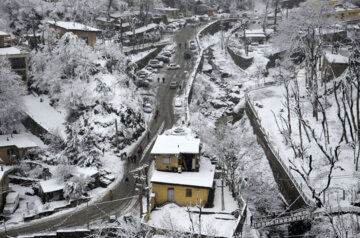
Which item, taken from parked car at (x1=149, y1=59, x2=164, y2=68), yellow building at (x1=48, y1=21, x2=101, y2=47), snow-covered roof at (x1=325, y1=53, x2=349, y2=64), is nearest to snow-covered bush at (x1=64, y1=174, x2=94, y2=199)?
yellow building at (x1=48, y1=21, x2=101, y2=47)

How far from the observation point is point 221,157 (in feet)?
130

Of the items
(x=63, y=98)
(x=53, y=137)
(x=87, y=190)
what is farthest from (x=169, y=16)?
(x=87, y=190)

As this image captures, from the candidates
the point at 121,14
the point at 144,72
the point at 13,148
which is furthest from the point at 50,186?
the point at 121,14

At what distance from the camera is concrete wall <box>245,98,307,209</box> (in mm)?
34728

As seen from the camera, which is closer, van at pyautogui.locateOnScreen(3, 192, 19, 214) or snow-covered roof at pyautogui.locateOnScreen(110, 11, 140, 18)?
van at pyautogui.locateOnScreen(3, 192, 19, 214)

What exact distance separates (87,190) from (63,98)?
16558mm

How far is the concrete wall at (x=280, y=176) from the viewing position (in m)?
34.7

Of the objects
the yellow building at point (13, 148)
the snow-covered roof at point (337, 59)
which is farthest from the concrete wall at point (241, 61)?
the yellow building at point (13, 148)

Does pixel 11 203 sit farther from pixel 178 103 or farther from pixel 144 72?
pixel 144 72

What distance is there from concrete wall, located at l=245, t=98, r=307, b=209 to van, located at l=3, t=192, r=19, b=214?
89.5 ft

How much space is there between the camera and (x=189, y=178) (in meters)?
36.2

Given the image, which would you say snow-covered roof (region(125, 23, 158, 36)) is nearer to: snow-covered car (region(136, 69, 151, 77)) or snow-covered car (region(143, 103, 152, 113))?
snow-covered car (region(136, 69, 151, 77))

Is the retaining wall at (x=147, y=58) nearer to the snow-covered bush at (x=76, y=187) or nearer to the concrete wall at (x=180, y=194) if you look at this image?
the snow-covered bush at (x=76, y=187)

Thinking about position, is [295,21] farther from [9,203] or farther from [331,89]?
[9,203]
